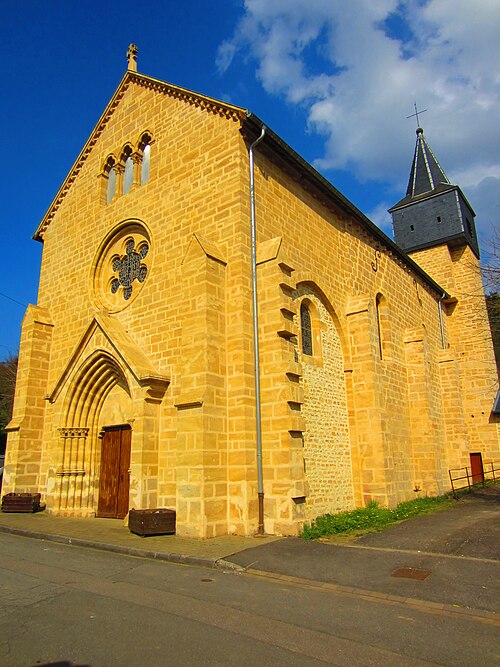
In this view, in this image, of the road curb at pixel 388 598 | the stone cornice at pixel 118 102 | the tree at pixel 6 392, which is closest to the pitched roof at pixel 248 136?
the stone cornice at pixel 118 102

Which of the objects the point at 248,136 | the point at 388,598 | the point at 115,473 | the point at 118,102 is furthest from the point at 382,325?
the point at 388,598

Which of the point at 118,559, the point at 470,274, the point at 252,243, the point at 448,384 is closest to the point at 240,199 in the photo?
the point at 252,243

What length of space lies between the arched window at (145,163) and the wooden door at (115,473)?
678 centimetres

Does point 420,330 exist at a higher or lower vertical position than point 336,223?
lower

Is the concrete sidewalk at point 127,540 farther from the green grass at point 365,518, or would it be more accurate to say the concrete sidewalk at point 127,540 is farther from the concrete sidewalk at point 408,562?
the green grass at point 365,518

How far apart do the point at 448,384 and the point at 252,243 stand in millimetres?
12665

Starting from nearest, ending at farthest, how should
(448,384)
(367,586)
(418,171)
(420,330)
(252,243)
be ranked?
(367,586), (252,243), (420,330), (448,384), (418,171)

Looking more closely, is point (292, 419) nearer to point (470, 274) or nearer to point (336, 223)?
point (336, 223)

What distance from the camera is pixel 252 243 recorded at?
10.9 meters

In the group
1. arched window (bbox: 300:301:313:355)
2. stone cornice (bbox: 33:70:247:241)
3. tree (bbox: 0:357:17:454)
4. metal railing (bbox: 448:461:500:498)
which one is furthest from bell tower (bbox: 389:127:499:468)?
tree (bbox: 0:357:17:454)

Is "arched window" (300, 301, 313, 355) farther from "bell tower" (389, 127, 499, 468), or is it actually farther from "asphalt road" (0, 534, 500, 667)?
"bell tower" (389, 127, 499, 468)

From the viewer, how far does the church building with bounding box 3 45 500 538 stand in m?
9.73

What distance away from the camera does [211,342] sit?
32.7 feet

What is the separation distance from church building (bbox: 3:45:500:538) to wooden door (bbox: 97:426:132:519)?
5 centimetres
